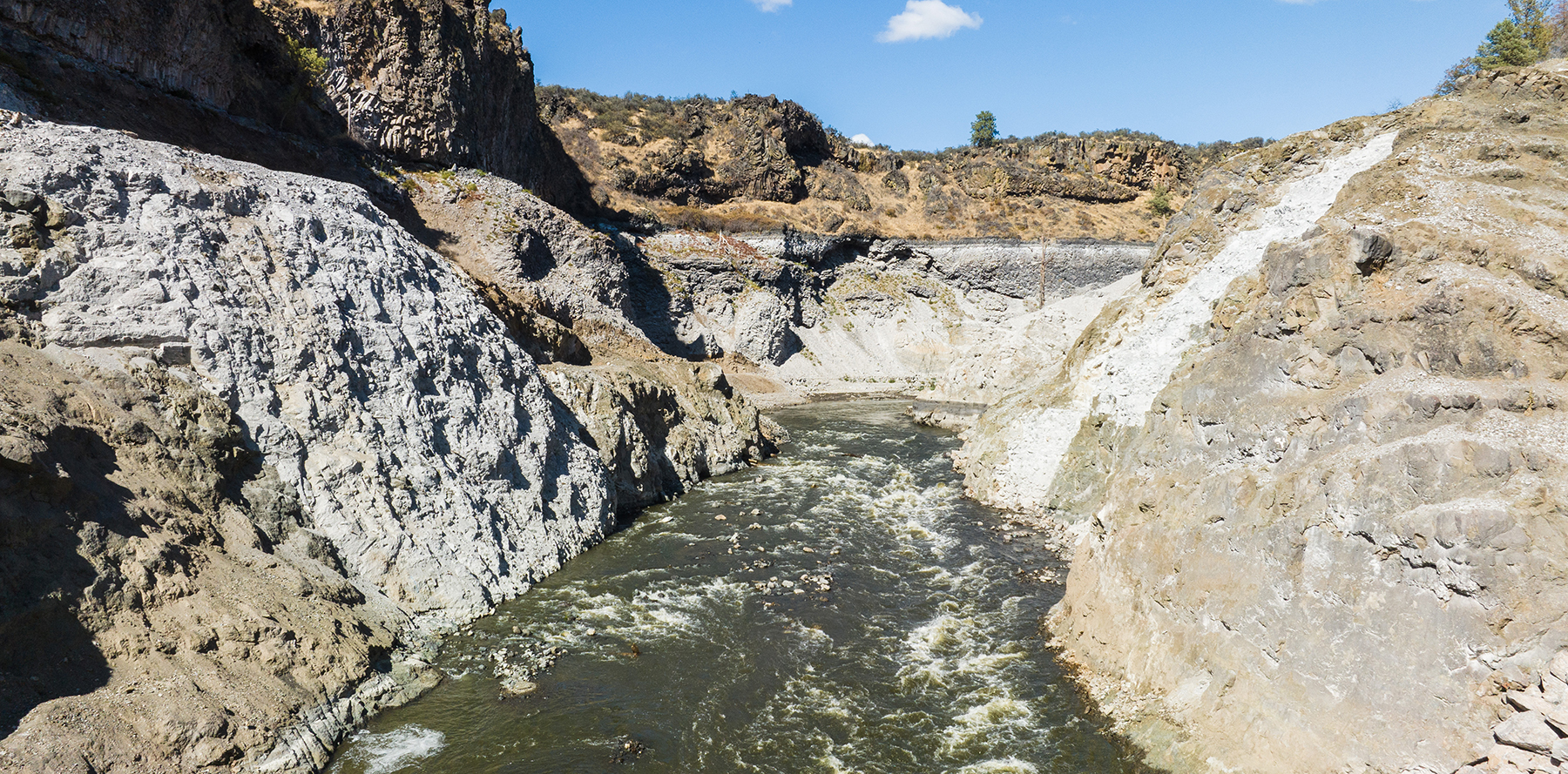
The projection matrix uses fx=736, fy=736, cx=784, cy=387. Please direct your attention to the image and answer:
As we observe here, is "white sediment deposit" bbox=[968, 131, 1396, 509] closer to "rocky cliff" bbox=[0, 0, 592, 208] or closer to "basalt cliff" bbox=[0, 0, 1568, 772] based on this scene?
"basalt cliff" bbox=[0, 0, 1568, 772]

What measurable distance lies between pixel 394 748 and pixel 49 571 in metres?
4.65

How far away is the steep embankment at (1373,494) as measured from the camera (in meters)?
7.59

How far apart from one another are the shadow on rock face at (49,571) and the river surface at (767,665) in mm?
3214

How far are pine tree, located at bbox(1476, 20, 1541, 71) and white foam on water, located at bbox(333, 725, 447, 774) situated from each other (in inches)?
1689

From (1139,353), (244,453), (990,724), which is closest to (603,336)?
(244,453)

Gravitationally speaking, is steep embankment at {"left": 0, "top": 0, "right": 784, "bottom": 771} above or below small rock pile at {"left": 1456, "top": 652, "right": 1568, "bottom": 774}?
above

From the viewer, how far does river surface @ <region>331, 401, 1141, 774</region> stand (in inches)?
392

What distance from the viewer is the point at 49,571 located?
900 centimetres

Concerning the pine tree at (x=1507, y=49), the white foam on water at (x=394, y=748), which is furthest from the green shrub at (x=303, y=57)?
the pine tree at (x=1507, y=49)

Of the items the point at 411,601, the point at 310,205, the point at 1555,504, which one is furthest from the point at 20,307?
the point at 1555,504

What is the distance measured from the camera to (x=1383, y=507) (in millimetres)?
8805

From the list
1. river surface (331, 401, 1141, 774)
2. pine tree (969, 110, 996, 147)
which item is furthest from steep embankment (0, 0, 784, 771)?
pine tree (969, 110, 996, 147)

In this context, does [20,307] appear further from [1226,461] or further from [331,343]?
[1226,461]

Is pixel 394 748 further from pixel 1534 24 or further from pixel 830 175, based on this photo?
pixel 830 175
